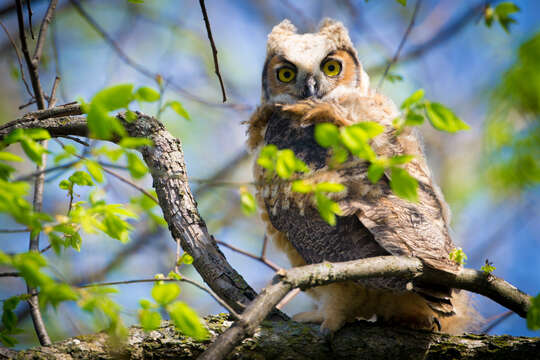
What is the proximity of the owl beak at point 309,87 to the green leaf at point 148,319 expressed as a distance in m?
2.57

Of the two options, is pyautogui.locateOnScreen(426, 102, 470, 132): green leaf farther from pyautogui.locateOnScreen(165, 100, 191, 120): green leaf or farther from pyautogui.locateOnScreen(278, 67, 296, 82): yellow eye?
pyautogui.locateOnScreen(278, 67, 296, 82): yellow eye

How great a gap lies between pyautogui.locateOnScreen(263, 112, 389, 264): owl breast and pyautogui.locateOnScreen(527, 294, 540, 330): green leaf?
71 cm

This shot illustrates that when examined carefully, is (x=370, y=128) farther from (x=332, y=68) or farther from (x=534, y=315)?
(x=332, y=68)

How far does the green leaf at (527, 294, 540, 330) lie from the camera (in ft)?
4.86

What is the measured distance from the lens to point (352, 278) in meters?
1.78

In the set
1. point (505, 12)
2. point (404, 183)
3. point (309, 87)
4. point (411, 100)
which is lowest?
point (404, 183)

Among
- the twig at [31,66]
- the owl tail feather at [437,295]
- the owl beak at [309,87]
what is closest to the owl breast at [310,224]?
the owl tail feather at [437,295]

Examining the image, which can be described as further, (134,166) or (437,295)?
(437,295)

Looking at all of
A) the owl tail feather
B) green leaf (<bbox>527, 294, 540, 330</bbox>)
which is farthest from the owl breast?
green leaf (<bbox>527, 294, 540, 330</bbox>)

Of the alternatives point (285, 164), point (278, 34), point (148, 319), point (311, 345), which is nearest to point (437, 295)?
point (311, 345)

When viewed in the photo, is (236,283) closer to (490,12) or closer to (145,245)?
(490,12)

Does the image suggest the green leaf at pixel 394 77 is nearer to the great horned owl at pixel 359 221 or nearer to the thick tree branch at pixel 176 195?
the great horned owl at pixel 359 221

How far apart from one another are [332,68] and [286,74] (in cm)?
41

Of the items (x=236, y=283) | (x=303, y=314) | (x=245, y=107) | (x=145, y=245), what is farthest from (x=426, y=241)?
(x=145, y=245)
